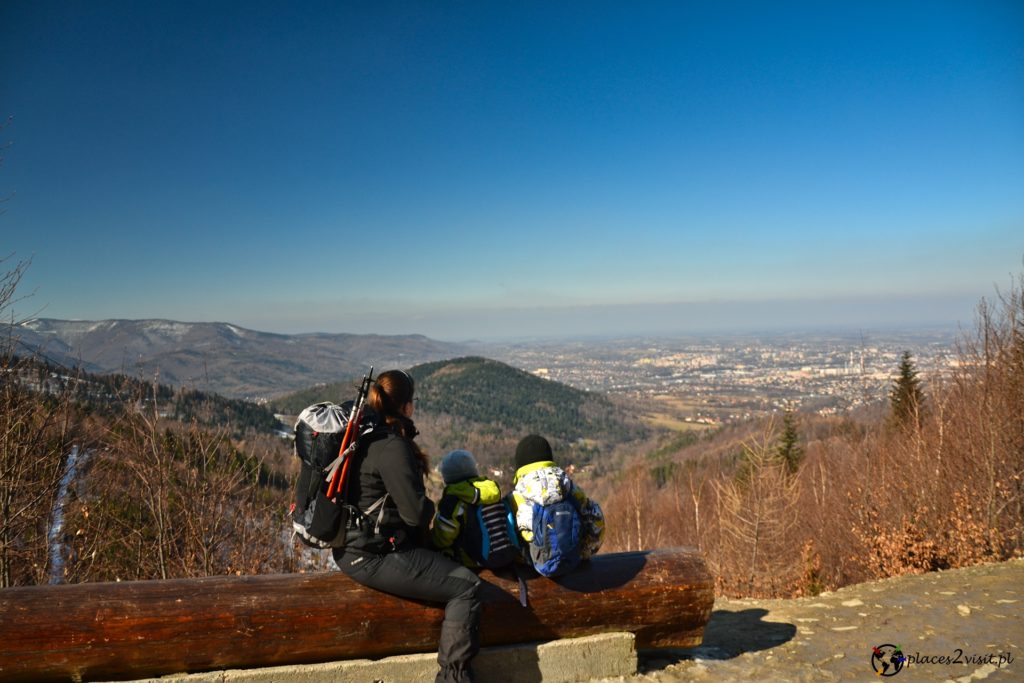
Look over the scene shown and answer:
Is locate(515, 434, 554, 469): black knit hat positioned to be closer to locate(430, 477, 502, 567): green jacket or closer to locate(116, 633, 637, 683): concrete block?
locate(430, 477, 502, 567): green jacket

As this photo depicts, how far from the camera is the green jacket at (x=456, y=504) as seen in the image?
4066 millimetres

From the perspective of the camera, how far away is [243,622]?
394 centimetres

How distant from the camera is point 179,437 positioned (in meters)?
10.9

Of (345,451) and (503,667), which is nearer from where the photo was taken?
(345,451)

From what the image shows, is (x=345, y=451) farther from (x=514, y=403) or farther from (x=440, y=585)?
(x=514, y=403)

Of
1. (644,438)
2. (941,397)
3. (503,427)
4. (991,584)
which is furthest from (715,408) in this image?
(991,584)

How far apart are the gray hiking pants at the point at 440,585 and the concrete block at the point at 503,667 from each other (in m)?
0.35

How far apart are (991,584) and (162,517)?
12.6 meters

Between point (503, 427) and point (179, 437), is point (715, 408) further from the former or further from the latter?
point (179, 437)

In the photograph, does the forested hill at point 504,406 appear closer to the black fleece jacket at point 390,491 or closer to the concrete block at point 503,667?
the concrete block at point 503,667

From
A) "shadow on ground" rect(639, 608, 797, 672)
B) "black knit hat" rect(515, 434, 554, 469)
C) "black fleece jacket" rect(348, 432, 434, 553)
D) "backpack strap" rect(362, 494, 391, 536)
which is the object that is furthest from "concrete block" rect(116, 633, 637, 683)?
"black knit hat" rect(515, 434, 554, 469)

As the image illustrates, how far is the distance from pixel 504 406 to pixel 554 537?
121m

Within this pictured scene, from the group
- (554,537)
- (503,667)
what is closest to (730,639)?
(503,667)

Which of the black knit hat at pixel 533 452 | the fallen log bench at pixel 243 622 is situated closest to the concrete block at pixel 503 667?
the fallen log bench at pixel 243 622
